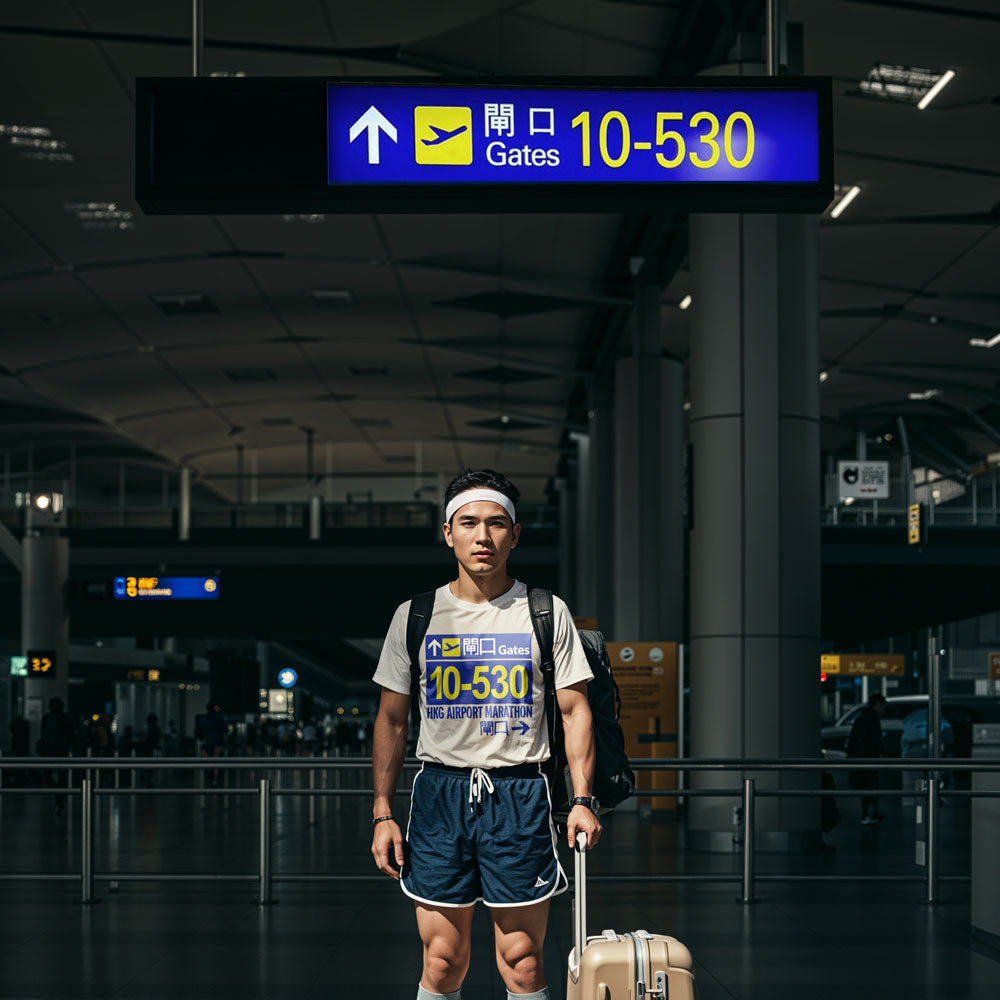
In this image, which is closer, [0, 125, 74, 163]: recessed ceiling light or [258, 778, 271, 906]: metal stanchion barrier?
[258, 778, 271, 906]: metal stanchion barrier

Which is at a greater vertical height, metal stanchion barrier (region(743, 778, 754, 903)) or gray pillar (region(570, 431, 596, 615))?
gray pillar (region(570, 431, 596, 615))

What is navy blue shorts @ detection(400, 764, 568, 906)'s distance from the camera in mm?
4621

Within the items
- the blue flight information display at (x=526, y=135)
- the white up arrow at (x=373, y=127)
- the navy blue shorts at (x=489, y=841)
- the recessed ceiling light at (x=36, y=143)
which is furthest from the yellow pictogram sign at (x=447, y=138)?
the recessed ceiling light at (x=36, y=143)

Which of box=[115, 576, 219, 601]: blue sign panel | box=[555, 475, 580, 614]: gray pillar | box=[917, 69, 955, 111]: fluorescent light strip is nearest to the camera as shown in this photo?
box=[917, 69, 955, 111]: fluorescent light strip

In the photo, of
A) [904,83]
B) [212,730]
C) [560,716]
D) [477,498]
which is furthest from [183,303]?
[560,716]

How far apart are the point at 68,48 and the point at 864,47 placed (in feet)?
24.2

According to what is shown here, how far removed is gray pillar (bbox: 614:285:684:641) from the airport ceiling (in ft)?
2.80

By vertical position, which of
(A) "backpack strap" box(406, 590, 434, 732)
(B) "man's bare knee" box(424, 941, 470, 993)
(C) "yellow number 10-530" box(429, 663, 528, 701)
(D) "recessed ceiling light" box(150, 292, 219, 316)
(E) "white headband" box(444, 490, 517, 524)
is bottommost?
(B) "man's bare knee" box(424, 941, 470, 993)

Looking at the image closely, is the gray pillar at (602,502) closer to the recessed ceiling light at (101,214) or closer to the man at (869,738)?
the man at (869,738)

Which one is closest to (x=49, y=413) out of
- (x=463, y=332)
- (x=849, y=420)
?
(x=463, y=332)

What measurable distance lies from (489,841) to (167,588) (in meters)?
24.0

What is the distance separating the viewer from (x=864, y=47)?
14625 mm

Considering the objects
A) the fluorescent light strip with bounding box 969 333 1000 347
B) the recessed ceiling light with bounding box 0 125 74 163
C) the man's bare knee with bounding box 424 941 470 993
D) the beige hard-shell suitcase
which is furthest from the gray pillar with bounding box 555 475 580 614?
the beige hard-shell suitcase

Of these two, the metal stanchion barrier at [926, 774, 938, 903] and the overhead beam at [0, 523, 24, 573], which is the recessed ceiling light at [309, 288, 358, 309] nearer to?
the overhead beam at [0, 523, 24, 573]
